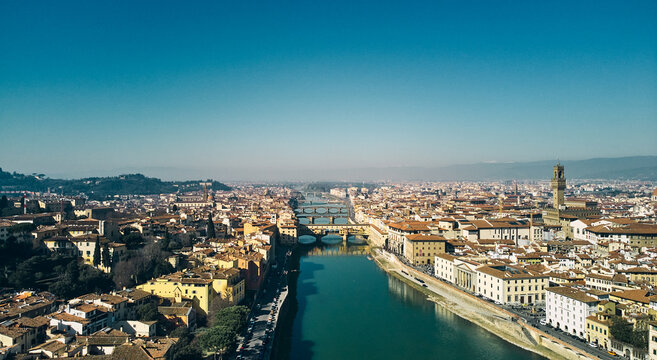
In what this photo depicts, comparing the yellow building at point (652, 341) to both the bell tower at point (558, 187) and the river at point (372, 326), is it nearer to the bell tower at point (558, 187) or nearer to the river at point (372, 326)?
the river at point (372, 326)

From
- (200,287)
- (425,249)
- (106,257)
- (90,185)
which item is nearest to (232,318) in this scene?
(200,287)

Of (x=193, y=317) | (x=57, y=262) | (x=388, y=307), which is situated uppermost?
(x=57, y=262)

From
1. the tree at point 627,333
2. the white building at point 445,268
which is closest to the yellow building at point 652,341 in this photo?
the tree at point 627,333

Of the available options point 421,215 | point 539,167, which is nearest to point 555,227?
point 421,215

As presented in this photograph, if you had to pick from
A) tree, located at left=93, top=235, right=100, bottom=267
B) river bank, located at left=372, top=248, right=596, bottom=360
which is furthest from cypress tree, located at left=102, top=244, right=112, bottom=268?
river bank, located at left=372, top=248, right=596, bottom=360

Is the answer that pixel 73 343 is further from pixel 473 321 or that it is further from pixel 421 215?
pixel 421 215

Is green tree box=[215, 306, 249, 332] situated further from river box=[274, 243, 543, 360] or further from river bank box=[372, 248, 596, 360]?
river bank box=[372, 248, 596, 360]

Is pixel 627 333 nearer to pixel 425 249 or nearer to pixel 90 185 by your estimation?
pixel 425 249
